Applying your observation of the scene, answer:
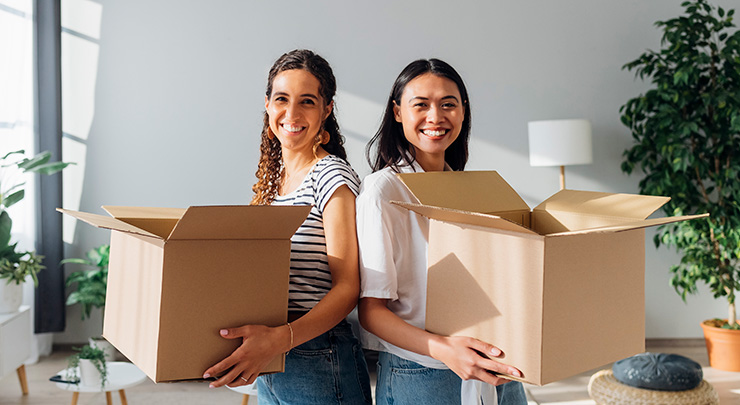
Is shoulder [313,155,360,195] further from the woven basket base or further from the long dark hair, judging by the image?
the woven basket base

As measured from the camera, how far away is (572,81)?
407 centimetres

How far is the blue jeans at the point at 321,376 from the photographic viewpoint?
3.87 ft

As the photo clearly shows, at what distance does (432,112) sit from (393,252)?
289 millimetres

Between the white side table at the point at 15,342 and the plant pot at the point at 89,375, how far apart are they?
1.91 feet

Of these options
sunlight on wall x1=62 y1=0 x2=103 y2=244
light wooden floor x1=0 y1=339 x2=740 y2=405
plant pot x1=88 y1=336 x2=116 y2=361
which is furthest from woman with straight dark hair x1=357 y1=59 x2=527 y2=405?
sunlight on wall x1=62 y1=0 x2=103 y2=244

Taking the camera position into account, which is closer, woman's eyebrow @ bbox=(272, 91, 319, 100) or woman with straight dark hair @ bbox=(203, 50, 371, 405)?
woman with straight dark hair @ bbox=(203, 50, 371, 405)

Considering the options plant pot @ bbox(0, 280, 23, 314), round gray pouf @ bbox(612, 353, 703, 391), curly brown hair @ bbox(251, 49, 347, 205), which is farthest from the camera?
plant pot @ bbox(0, 280, 23, 314)

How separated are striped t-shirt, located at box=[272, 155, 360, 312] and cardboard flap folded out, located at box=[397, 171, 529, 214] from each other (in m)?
0.15

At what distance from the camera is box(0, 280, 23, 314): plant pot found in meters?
3.10

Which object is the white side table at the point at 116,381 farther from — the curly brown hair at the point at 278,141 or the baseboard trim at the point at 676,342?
the baseboard trim at the point at 676,342

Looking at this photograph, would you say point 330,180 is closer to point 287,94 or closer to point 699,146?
point 287,94

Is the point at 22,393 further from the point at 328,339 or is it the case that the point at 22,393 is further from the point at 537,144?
the point at 537,144

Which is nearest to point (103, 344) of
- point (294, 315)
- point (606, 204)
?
point (294, 315)

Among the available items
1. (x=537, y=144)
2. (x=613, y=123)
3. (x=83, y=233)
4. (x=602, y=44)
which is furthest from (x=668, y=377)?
(x=83, y=233)
